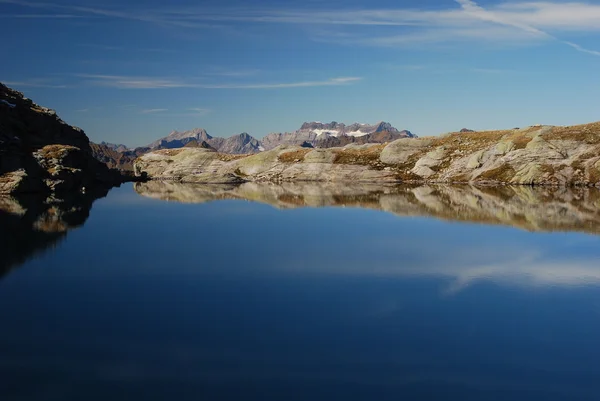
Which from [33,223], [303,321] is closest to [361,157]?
[33,223]

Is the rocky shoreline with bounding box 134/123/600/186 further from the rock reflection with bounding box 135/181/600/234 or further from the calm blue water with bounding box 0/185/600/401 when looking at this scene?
the calm blue water with bounding box 0/185/600/401

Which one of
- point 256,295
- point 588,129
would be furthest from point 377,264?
point 588,129

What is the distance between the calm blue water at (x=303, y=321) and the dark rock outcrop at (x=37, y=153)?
6454cm

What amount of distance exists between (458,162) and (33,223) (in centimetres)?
12724

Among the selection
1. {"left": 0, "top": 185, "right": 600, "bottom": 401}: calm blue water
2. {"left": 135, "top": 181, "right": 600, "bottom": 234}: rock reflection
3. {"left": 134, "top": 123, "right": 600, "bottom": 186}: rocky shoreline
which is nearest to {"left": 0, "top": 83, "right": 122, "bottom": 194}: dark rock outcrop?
{"left": 135, "top": 181, "right": 600, "bottom": 234}: rock reflection

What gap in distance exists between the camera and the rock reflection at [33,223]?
4958 cm

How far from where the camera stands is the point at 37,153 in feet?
398

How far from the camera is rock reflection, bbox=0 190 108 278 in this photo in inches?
1952

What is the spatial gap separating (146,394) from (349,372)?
27.7ft

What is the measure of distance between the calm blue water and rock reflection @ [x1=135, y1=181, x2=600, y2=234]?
58.9ft

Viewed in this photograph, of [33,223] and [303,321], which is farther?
[33,223]

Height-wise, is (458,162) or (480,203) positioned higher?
(458,162)

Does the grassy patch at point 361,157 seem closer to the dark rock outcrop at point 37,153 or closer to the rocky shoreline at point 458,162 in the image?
the rocky shoreline at point 458,162

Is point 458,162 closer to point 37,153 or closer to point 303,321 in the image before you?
point 37,153
